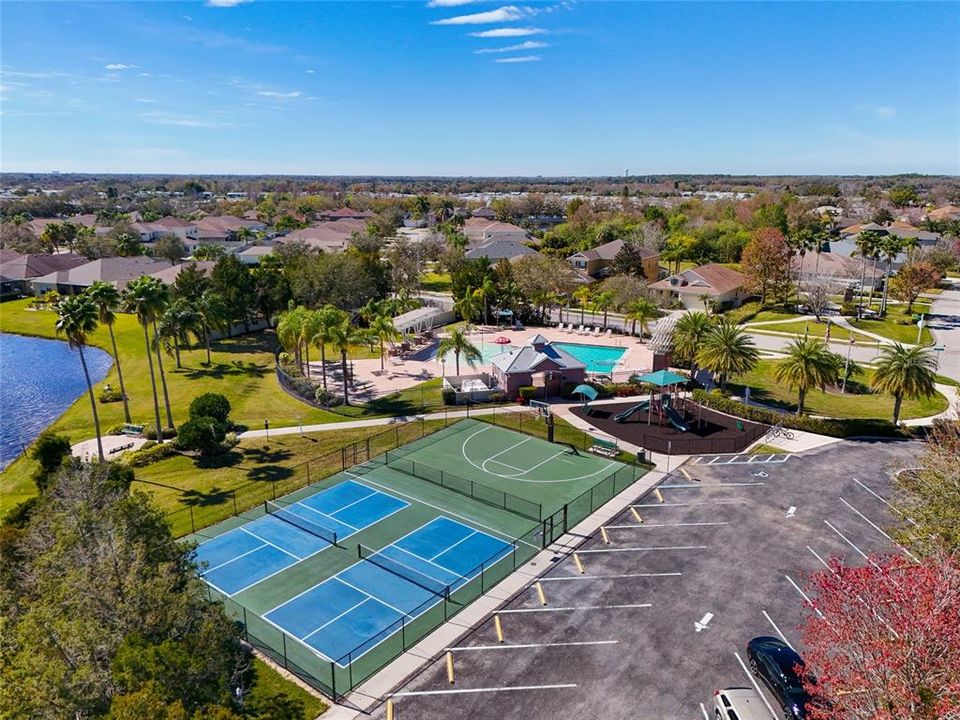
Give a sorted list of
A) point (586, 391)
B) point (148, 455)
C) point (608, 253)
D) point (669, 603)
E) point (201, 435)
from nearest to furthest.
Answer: point (669, 603), point (201, 435), point (148, 455), point (586, 391), point (608, 253)

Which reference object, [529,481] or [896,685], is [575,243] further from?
[896,685]

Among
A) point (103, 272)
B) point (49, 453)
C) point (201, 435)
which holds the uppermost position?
point (103, 272)

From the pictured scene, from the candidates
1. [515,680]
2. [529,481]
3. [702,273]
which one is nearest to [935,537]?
[515,680]

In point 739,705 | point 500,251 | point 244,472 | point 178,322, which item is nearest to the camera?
point 739,705

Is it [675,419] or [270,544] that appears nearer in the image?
[270,544]

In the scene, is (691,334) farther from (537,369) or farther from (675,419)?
(537,369)

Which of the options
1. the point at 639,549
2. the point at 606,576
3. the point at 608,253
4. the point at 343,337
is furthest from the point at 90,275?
the point at 606,576
